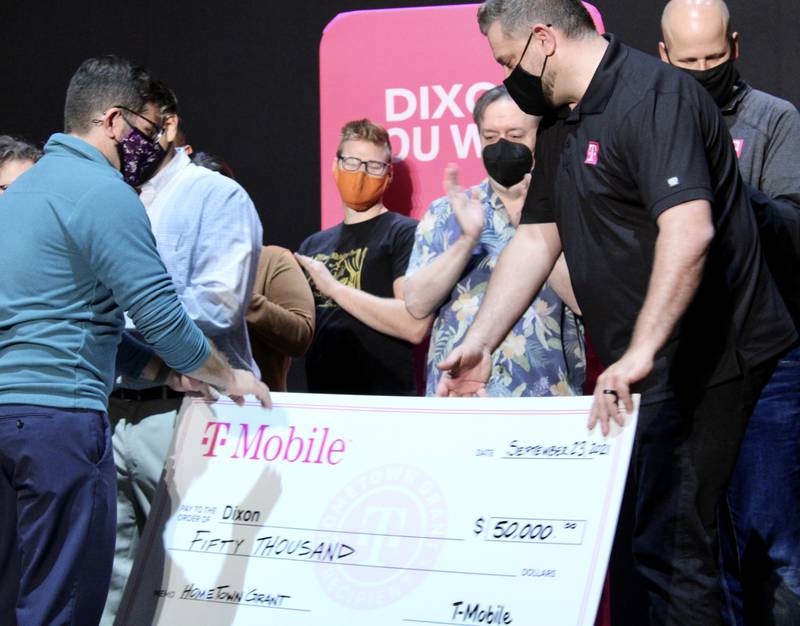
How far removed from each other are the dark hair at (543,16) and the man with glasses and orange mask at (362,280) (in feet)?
3.48

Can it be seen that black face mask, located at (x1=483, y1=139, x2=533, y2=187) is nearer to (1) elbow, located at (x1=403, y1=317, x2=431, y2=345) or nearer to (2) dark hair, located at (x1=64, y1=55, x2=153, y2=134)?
(1) elbow, located at (x1=403, y1=317, x2=431, y2=345)

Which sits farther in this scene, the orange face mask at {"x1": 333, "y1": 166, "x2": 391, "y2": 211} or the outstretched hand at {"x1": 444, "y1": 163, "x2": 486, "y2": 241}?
the orange face mask at {"x1": 333, "y1": 166, "x2": 391, "y2": 211}

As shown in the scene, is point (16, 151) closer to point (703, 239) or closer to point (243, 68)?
point (243, 68)

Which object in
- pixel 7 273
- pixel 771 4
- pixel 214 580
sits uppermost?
pixel 771 4

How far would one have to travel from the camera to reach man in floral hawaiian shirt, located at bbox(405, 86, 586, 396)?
9.73ft

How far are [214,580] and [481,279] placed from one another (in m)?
1.07

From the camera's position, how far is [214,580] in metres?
2.55

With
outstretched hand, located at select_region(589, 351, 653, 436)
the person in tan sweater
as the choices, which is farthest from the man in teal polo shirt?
the person in tan sweater

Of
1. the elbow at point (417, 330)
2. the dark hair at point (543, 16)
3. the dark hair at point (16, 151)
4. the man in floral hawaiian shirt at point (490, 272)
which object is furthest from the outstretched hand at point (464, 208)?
the dark hair at point (16, 151)

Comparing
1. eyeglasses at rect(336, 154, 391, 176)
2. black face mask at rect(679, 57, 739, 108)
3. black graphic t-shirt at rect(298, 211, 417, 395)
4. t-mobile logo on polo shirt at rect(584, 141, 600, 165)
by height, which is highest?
black face mask at rect(679, 57, 739, 108)

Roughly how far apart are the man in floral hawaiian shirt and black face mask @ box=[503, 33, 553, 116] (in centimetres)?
47

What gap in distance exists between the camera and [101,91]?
8.43ft

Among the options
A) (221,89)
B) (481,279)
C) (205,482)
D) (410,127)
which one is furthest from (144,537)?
(221,89)

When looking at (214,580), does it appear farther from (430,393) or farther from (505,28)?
(505,28)
